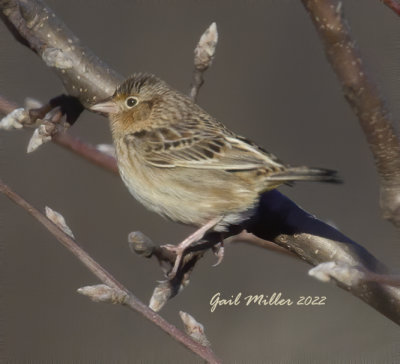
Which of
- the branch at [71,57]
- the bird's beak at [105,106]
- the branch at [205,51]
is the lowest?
the branch at [205,51]

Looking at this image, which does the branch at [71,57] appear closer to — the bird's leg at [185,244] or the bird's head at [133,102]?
the bird's head at [133,102]

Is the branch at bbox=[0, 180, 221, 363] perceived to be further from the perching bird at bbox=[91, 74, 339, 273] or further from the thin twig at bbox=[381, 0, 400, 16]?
the thin twig at bbox=[381, 0, 400, 16]

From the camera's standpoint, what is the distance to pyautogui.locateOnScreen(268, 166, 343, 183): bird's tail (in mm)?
2964

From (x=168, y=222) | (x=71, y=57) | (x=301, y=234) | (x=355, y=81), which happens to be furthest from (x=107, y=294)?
(x=168, y=222)

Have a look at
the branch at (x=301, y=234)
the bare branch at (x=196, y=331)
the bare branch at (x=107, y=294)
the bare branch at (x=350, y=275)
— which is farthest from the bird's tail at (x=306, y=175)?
the bare branch at (x=107, y=294)

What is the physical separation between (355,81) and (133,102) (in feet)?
8.27

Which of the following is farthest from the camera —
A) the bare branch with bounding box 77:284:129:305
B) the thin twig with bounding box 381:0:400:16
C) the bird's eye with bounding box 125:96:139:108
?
the bird's eye with bounding box 125:96:139:108

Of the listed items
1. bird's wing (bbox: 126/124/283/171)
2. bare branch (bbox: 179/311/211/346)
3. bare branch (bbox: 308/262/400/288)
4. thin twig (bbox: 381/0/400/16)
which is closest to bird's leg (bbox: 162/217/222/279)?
bird's wing (bbox: 126/124/283/171)

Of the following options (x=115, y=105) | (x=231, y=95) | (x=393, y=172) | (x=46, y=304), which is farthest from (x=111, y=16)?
(x=393, y=172)

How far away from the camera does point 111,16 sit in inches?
337

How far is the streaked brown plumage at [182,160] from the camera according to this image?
363cm

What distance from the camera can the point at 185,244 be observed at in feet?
10.9

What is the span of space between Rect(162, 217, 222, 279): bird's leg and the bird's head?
900 millimetres

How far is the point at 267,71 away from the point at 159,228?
2493mm
